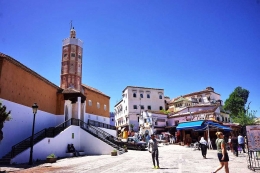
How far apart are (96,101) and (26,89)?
1672 cm

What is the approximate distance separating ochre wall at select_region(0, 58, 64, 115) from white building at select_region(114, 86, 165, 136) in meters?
30.4

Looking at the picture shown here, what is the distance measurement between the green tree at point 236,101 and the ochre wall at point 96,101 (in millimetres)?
35713

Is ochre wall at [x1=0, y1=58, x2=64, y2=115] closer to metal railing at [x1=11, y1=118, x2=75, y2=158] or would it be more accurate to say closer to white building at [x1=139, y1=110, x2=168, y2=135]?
metal railing at [x1=11, y1=118, x2=75, y2=158]

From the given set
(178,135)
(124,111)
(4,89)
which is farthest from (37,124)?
(124,111)

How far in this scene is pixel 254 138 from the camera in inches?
407

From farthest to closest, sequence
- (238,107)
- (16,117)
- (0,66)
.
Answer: (238,107)
(16,117)
(0,66)

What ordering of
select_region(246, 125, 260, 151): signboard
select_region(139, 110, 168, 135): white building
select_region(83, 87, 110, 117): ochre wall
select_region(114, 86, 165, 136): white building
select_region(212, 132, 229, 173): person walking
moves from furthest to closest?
Answer: select_region(114, 86, 165, 136): white building < select_region(139, 110, 168, 135): white building < select_region(83, 87, 110, 117): ochre wall < select_region(246, 125, 260, 151): signboard < select_region(212, 132, 229, 173): person walking

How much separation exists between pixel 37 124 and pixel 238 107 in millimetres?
52324

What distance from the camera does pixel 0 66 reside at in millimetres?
15289

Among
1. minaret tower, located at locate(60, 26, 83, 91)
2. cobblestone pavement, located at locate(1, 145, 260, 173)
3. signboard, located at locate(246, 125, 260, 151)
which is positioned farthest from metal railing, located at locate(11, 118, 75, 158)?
minaret tower, located at locate(60, 26, 83, 91)

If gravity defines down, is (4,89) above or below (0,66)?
below

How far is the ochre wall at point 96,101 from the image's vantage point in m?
32.5

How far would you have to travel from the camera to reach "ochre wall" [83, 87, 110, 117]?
1280 inches

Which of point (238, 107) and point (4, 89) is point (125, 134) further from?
point (238, 107)
